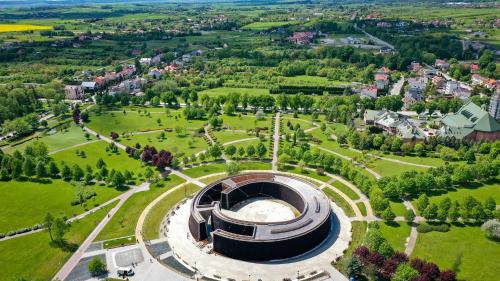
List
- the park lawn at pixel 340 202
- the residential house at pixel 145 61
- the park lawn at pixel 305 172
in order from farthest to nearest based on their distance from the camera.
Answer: the residential house at pixel 145 61, the park lawn at pixel 305 172, the park lawn at pixel 340 202

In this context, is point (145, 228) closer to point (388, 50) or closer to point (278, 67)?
point (278, 67)

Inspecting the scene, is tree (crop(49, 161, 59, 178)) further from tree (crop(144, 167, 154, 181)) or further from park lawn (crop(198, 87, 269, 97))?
park lawn (crop(198, 87, 269, 97))

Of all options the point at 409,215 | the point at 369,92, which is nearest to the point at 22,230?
the point at 409,215

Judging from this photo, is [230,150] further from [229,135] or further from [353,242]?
[353,242]

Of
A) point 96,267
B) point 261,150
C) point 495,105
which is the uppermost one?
point 495,105

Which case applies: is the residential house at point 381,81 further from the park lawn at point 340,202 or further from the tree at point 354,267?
the tree at point 354,267

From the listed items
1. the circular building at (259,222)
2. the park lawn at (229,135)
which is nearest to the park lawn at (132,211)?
the circular building at (259,222)
